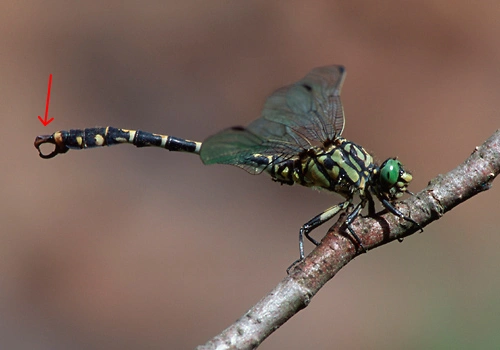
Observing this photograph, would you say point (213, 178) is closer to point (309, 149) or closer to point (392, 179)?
point (309, 149)

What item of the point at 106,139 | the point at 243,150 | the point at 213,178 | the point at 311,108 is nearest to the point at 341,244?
the point at 243,150

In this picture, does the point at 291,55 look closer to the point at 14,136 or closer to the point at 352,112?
the point at 352,112

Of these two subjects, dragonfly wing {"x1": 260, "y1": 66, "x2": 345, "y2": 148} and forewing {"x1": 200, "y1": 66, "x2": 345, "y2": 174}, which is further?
dragonfly wing {"x1": 260, "y1": 66, "x2": 345, "y2": 148}

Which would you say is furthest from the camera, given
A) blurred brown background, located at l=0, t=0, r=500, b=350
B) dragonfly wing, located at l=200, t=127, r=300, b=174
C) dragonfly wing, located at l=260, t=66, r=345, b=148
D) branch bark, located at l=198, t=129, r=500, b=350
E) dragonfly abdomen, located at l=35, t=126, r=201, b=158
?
blurred brown background, located at l=0, t=0, r=500, b=350

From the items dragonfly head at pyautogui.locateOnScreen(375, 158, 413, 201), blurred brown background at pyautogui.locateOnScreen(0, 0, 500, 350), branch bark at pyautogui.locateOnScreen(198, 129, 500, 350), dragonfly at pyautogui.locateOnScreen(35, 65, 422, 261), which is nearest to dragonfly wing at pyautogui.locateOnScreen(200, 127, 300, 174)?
dragonfly at pyautogui.locateOnScreen(35, 65, 422, 261)

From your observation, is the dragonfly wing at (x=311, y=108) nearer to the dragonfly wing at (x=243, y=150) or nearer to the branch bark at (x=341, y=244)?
the dragonfly wing at (x=243, y=150)

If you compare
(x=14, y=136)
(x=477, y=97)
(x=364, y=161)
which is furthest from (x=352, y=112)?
(x=364, y=161)

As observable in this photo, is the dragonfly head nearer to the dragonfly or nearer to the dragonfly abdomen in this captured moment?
the dragonfly

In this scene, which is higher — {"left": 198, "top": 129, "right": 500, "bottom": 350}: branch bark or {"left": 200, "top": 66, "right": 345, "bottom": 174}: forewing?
{"left": 200, "top": 66, "right": 345, "bottom": 174}: forewing
